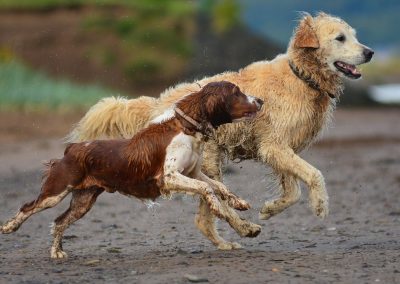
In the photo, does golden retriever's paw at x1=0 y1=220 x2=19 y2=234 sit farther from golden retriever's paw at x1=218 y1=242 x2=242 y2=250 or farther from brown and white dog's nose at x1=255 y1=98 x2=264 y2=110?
brown and white dog's nose at x1=255 y1=98 x2=264 y2=110

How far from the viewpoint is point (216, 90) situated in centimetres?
974

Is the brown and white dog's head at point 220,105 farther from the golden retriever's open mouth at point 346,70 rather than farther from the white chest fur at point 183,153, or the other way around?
the golden retriever's open mouth at point 346,70

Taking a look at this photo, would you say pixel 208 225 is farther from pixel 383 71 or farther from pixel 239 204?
pixel 383 71

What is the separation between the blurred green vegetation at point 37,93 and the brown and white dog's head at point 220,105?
15779mm

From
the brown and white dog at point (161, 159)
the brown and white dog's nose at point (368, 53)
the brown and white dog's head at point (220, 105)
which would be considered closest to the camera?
the brown and white dog at point (161, 159)

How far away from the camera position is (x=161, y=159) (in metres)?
9.62

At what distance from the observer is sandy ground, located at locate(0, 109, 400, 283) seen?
8.98 metres

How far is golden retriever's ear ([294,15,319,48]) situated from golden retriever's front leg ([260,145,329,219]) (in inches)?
42.8

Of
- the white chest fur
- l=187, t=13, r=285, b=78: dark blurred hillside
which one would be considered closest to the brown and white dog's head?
the white chest fur

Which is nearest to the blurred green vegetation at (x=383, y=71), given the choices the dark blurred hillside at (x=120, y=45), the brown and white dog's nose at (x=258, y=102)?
the dark blurred hillside at (x=120, y=45)

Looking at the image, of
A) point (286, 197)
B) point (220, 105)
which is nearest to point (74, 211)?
point (220, 105)

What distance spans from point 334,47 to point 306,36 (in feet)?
0.97

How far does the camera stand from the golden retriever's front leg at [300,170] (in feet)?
34.4

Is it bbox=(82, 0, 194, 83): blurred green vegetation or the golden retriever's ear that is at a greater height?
bbox=(82, 0, 194, 83): blurred green vegetation
